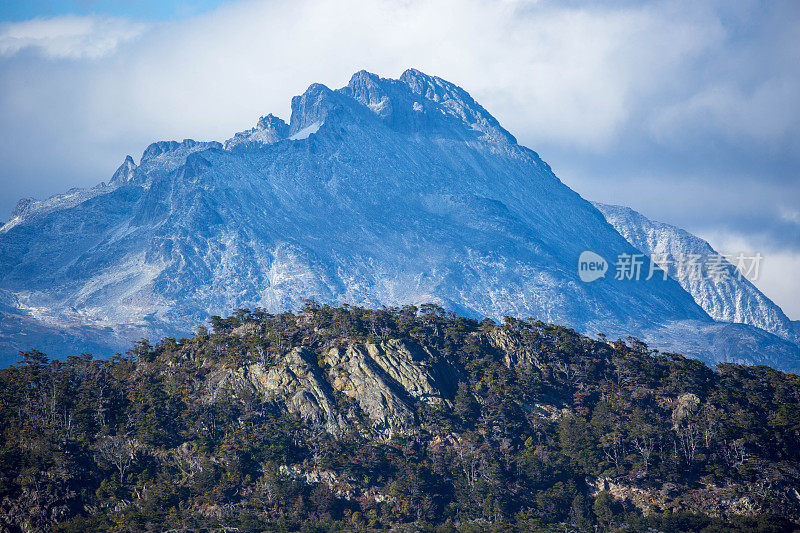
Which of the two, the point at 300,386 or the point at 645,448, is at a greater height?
the point at 300,386

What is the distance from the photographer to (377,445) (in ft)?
578

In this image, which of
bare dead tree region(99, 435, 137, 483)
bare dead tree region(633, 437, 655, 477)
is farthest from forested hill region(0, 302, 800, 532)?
bare dead tree region(633, 437, 655, 477)

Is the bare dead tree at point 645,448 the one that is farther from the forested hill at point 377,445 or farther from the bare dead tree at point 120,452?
the bare dead tree at point 120,452

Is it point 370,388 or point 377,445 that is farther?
point 370,388

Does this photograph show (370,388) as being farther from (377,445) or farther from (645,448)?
(645,448)

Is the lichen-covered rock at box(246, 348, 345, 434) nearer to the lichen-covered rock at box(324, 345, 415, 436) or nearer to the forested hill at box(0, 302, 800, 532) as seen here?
the forested hill at box(0, 302, 800, 532)

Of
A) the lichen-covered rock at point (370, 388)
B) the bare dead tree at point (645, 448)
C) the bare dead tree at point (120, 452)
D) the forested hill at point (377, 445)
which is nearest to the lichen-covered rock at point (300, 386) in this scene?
the forested hill at point (377, 445)

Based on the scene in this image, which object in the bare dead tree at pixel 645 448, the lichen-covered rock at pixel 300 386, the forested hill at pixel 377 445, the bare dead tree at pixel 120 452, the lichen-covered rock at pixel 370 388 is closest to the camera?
the forested hill at pixel 377 445

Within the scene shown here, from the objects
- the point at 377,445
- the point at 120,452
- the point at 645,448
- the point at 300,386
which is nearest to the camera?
the point at 120,452

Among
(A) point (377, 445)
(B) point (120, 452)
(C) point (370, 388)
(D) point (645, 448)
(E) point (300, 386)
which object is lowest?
(B) point (120, 452)

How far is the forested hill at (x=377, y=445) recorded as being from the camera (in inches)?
6265

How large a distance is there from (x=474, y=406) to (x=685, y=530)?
183 feet

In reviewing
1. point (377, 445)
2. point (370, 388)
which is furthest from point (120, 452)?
point (370, 388)

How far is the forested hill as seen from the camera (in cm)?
15912
